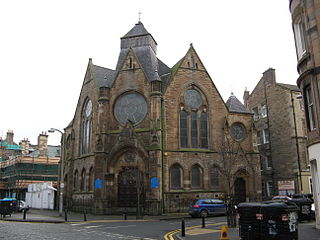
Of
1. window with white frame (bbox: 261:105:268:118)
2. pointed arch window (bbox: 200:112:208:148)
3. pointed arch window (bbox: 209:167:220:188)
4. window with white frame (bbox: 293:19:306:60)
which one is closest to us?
window with white frame (bbox: 293:19:306:60)

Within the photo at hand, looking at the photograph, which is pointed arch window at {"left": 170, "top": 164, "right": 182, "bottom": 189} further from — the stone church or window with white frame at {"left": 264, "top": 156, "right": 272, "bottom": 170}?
window with white frame at {"left": 264, "top": 156, "right": 272, "bottom": 170}

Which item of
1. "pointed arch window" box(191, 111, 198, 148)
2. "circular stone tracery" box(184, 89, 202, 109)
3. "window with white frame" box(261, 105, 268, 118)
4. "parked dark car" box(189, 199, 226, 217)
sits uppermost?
"window with white frame" box(261, 105, 268, 118)

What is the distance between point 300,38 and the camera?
16547mm

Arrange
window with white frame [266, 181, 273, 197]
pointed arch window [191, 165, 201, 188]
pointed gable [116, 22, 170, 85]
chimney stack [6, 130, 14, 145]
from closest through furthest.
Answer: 1. pointed arch window [191, 165, 201, 188]
2. pointed gable [116, 22, 170, 85]
3. window with white frame [266, 181, 273, 197]
4. chimney stack [6, 130, 14, 145]

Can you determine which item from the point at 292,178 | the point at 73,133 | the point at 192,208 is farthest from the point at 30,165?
the point at 292,178

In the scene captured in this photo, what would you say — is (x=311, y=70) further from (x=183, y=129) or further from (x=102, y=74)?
(x=102, y=74)

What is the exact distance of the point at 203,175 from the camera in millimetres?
30484

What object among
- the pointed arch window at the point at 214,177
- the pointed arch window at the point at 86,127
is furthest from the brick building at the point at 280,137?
the pointed arch window at the point at 86,127

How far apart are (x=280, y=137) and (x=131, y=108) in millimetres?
20140

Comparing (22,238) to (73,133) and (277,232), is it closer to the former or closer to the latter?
(277,232)

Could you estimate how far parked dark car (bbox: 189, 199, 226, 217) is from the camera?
25.3 metres

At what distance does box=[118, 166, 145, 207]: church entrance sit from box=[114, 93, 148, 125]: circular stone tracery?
497cm

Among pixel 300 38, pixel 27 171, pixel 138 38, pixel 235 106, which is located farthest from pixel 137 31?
pixel 27 171

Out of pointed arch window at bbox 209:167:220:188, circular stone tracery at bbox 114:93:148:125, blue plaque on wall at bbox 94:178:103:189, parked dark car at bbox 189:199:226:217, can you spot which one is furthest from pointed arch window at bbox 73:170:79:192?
parked dark car at bbox 189:199:226:217
